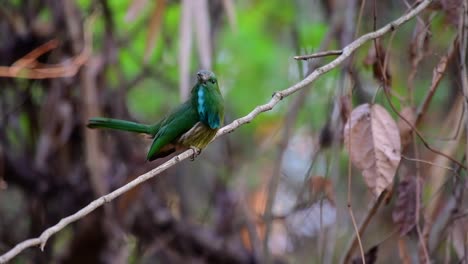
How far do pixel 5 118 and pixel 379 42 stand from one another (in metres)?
2.53

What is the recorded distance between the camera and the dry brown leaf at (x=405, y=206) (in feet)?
9.83

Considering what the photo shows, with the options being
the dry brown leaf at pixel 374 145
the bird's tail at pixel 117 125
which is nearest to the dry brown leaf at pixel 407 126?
the dry brown leaf at pixel 374 145

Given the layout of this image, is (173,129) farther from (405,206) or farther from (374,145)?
(405,206)

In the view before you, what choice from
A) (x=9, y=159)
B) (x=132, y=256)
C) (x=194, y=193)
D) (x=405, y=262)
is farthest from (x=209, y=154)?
(x=405, y=262)

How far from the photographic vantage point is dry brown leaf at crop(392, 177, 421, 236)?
3.00m

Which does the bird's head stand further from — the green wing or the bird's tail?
the bird's tail

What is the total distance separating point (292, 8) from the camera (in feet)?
20.0

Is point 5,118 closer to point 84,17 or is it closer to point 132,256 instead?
point 84,17

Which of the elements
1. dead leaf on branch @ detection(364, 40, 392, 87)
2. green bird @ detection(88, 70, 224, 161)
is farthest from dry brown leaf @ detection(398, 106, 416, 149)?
green bird @ detection(88, 70, 224, 161)

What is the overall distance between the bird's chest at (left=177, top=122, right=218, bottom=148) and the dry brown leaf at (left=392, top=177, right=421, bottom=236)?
0.74 m

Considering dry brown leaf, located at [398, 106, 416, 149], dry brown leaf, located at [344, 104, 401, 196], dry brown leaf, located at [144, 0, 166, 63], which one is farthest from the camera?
dry brown leaf, located at [144, 0, 166, 63]

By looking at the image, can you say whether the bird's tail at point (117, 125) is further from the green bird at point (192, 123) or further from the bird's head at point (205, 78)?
the bird's head at point (205, 78)

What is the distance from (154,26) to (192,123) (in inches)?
54.0

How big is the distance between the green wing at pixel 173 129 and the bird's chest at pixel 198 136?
0.06 ft
